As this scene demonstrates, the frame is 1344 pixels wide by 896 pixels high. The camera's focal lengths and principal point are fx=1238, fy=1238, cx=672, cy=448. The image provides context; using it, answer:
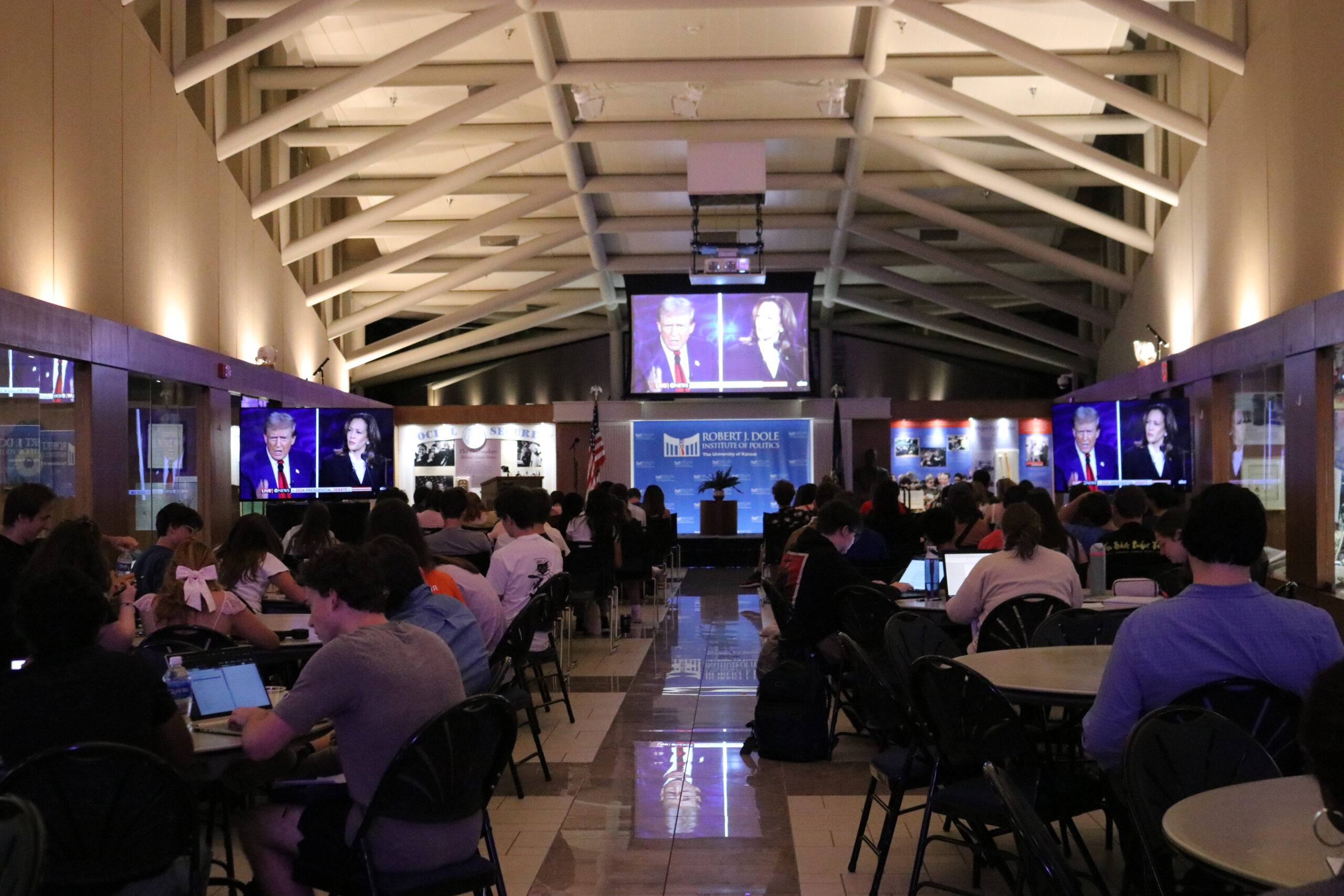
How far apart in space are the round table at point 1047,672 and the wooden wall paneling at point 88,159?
6.92 m

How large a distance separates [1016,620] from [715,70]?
333 inches

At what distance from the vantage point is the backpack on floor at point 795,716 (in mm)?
5625

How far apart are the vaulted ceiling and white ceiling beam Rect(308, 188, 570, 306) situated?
0.03 metres

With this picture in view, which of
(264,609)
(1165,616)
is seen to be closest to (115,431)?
(264,609)

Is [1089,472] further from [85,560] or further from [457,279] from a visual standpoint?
[85,560]

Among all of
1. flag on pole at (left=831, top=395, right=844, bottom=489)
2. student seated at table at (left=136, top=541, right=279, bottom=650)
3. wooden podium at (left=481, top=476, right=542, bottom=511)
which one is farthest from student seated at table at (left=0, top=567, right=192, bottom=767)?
flag on pole at (left=831, top=395, right=844, bottom=489)

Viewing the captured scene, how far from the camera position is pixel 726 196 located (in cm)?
1477

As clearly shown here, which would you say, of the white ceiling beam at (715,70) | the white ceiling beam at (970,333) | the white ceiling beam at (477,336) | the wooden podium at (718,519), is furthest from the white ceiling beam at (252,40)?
the white ceiling beam at (970,333)

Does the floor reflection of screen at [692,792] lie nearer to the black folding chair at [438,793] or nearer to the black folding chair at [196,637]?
the black folding chair at [196,637]

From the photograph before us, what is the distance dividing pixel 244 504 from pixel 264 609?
7.24 m

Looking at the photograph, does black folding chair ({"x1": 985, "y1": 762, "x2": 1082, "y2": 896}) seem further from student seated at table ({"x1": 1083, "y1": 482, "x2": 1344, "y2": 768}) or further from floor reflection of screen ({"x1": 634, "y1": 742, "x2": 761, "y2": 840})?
floor reflection of screen ({"x1": 634, "y1": 742, "x2": 761, "y2": 840})

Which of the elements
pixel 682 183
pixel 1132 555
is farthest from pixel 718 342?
pixel 1132 555

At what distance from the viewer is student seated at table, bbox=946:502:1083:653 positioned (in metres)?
4.87

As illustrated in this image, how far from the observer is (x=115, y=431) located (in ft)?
28.8
